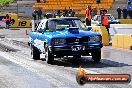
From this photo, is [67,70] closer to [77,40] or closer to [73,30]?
[77,40]

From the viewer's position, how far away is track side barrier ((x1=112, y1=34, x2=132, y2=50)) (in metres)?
22.0

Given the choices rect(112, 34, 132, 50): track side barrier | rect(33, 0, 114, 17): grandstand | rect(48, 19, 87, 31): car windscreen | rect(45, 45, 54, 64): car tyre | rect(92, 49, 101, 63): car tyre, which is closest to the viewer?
rect(45, 45, 54, 64): car tyre

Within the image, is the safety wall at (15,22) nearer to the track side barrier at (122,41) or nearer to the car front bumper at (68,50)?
the track side barrier at (122,41)

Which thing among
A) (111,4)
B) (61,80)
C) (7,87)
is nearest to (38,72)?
(61,80)

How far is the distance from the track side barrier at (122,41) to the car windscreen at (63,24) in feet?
20.6

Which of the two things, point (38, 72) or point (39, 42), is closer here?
point (38, 72)

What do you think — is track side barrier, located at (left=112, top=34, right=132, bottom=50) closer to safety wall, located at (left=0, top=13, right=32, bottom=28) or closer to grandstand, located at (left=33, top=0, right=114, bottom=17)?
safety wall, located at (left=0, top=13, right=32, bottom=28)

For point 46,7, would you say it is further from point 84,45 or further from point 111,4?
point 84,45

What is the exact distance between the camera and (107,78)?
17.3ft

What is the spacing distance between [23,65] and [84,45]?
2117 mm

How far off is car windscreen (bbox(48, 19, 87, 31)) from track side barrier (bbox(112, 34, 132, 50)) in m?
6.27

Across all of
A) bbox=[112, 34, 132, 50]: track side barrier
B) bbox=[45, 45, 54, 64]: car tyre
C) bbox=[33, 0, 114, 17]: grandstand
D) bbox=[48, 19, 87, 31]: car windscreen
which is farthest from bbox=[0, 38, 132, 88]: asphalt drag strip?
bbox=[33, 0, 114, 17]: grandstand

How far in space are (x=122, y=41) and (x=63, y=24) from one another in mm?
7581

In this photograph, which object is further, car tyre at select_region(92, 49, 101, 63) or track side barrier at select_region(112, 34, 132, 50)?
track side barrier at select_region(112, 34, 132, 50)
